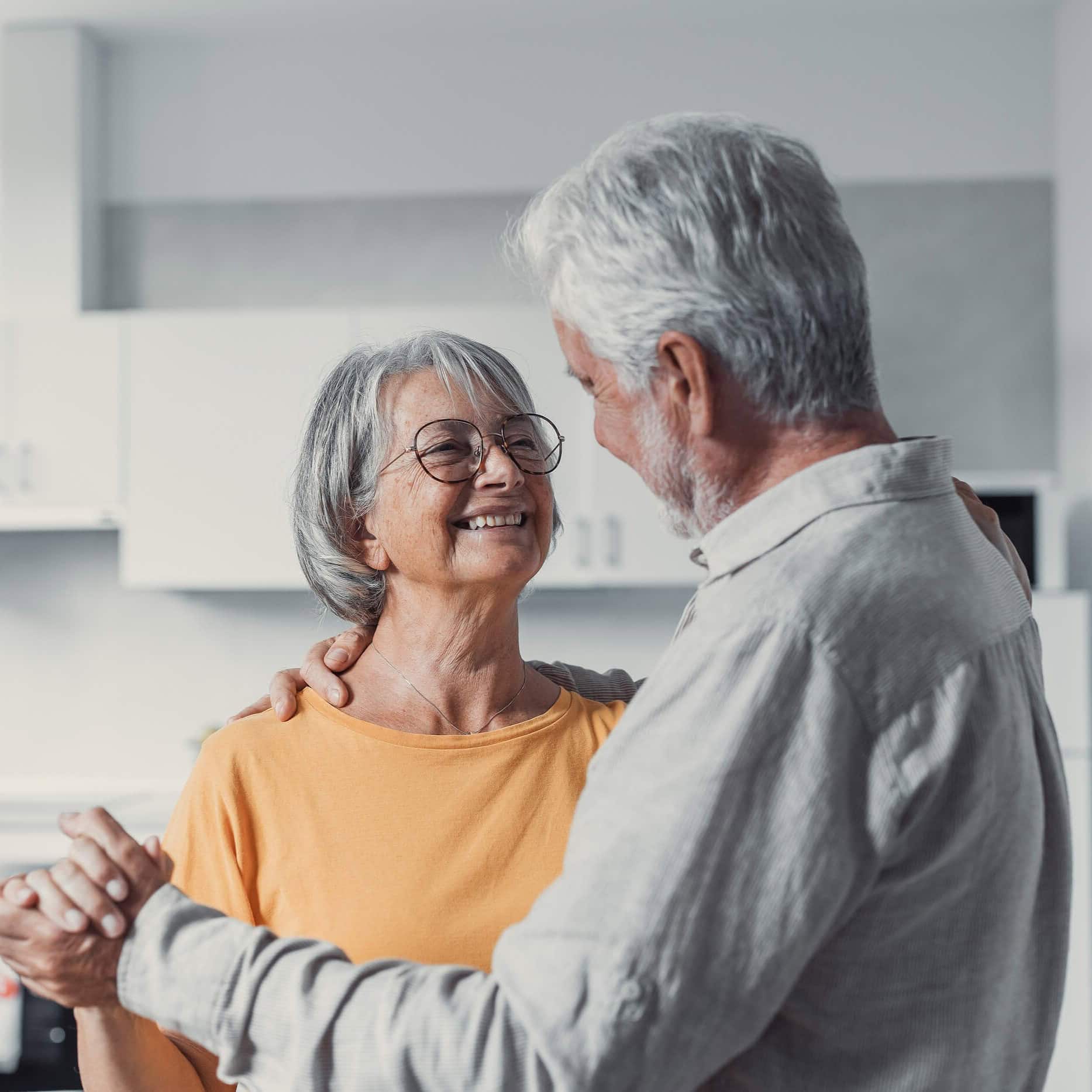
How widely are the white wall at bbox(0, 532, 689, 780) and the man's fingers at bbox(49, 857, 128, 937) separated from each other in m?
2.65

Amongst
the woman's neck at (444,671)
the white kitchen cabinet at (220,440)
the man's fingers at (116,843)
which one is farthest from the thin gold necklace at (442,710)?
the white kitchen cabinet at (220,440)

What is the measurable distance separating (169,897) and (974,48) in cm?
346

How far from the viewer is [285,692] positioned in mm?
1352

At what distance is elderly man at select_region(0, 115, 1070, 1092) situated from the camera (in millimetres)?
665

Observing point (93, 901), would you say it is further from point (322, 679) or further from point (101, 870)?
point (322, 679)

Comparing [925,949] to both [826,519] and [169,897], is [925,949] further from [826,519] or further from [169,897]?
[169,897]

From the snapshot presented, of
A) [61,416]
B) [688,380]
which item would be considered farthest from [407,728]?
[61,416]

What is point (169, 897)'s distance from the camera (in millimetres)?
812

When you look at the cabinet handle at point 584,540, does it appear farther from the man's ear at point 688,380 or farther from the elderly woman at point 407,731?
the man's ear at point 688,380

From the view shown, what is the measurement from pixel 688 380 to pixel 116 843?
0.53m

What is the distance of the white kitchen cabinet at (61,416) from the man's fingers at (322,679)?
6.40 feet

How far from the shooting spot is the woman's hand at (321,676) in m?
1.34

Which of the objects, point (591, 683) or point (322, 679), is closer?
point (322, 679)

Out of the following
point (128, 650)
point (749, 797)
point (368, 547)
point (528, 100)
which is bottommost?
point (128, 650)
